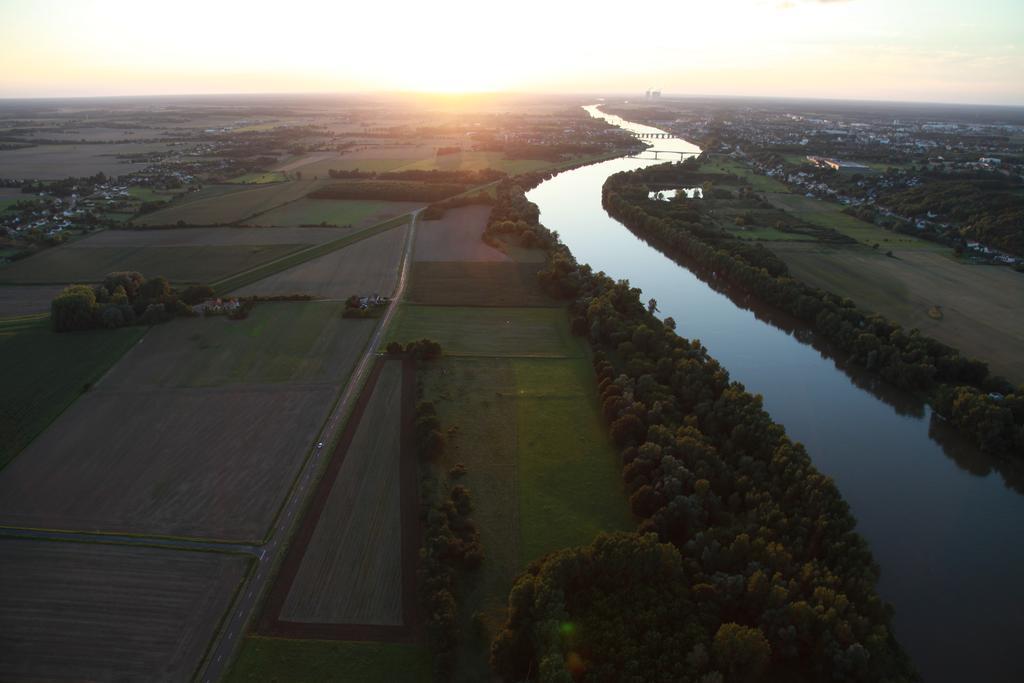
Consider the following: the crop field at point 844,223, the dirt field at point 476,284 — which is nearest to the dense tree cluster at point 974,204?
the crop field at point 844,223

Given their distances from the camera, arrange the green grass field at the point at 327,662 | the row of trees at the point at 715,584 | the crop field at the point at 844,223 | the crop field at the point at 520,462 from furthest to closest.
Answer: the crop field at the point at 844,223, the crop field at the point at 520,462, the green grass field at the point at 327,662, the row of trees at the point at 715,584

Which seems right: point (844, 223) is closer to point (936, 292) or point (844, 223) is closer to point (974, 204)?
point (974, 204)

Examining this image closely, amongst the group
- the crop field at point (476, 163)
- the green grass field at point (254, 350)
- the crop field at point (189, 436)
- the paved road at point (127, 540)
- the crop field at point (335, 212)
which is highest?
the crop field at point (476, 163)

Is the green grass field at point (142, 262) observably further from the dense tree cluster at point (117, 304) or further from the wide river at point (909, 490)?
the wide river at point (909, 490)

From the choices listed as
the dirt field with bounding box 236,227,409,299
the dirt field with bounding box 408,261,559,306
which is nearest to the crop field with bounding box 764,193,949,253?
the dirt field with bounding box 408,261,559,306

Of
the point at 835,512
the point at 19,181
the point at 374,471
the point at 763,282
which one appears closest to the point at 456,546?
the point at 374,471

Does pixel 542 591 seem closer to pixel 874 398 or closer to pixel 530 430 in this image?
pixel 530 430
